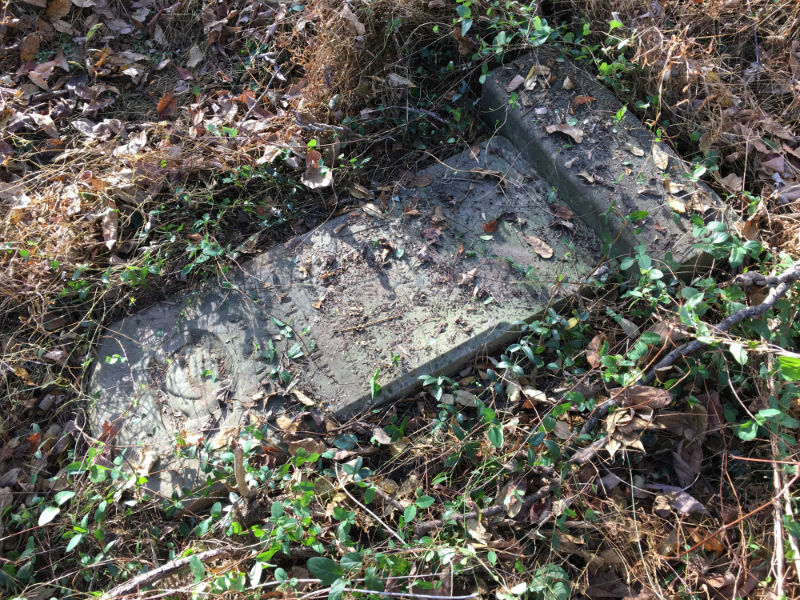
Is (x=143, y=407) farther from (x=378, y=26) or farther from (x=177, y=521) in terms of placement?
(x=378, y=26)

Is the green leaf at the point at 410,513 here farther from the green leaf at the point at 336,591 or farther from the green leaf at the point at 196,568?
the green leaf at the point at 196,568

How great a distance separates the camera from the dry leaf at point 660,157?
2.77m

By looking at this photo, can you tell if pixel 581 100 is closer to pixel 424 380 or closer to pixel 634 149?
pixel 634 149

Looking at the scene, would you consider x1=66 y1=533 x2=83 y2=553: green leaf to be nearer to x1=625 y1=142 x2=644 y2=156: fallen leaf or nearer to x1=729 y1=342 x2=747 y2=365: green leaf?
x1=729 y1=342 x2=747 y2=365: green leaf

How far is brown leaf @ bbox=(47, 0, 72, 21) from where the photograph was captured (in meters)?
3.76

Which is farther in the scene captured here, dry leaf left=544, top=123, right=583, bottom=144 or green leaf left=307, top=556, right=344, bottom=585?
dry leaf left=544, top=123, right=583, bottom=144

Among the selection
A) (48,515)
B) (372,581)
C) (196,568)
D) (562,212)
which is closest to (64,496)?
(48,515)

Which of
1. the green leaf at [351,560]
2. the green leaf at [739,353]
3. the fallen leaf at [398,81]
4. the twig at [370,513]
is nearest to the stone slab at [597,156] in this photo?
the fallen leaf at [398,81]

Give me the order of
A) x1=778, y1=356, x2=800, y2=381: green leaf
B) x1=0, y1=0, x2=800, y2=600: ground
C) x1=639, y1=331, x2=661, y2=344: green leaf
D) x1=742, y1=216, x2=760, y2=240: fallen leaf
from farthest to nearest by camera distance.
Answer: x1=742, y1=216, x2=760, y2=240: fallen leaf
x1=639, y1=331, x2=661, y2=344: green leaf
x1=0, y1=0, x2=800, y2=600: ground
x1=778, y1=356, x2=800, y2=381: green leaf

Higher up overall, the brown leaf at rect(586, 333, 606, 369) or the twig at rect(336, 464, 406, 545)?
the brown leaf at rect(586, 333, 606, 369)

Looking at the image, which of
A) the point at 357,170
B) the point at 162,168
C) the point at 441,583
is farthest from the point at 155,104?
the point at 441,583

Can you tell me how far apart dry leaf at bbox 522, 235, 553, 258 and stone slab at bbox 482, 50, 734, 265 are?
253 mm

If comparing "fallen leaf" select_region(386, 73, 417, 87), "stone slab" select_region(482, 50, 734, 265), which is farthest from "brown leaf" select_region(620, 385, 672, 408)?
"fallen leaf" select_region(386, 73, 417, 87)

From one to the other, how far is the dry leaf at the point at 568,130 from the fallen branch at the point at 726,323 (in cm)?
104
